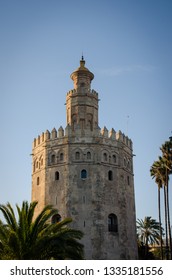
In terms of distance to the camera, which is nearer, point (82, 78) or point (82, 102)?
point (82, 102)

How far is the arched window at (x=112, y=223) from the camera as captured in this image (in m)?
35.3

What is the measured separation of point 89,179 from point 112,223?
4.29 m

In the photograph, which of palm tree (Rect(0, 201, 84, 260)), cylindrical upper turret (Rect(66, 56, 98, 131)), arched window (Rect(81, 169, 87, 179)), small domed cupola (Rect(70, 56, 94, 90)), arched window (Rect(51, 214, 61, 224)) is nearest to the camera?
palm tree (Rect(0, 201, 84, 260))

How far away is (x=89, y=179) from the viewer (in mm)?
35688

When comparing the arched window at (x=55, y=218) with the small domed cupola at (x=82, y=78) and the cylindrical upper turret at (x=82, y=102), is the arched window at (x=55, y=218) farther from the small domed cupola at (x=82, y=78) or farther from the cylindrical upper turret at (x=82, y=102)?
the small domed cupola at (x=82, y=78)

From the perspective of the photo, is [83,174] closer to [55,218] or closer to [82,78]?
[55,218]

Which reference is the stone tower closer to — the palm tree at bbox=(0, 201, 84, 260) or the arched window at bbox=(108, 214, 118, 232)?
the arched window at bbox=(108, 214, 118, 232)

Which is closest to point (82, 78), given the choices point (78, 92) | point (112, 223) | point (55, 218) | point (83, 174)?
point (78, 92)

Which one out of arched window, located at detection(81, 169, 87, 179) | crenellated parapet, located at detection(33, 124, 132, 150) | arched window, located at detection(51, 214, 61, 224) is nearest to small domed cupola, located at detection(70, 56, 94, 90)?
crenellated parapet, located at detection(33, 124, 132, 150)

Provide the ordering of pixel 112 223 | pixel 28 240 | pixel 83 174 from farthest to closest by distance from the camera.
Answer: pixel 83 174, pixel 112 223, pixel 28 240

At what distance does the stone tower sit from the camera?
34531 millimetres
